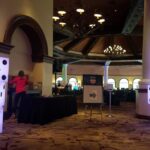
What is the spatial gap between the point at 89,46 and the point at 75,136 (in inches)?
668

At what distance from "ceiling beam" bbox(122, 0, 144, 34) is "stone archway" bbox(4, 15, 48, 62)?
3.63 metres

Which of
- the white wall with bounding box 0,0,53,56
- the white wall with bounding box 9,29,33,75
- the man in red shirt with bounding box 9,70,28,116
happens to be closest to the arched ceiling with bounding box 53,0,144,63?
the white wall with bounding box 0,0,53,56

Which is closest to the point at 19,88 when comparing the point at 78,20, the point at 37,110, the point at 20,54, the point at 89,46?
the point at 37,110

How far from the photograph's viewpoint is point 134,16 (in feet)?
41.0

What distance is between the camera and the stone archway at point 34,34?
907 cm

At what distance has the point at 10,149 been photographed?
16.5 ft

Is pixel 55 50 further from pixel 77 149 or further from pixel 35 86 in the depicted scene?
pixel 77 149

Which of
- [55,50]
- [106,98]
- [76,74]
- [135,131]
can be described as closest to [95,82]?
[135,131]

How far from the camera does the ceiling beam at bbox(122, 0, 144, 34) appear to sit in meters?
10.9

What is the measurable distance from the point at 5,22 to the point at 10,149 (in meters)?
4.43

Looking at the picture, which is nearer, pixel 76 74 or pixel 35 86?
pixel 35 86

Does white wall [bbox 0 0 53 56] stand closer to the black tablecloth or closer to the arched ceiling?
the black tablecloth

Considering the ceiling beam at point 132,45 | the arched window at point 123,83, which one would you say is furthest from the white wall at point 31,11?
the arched window at point 123,83

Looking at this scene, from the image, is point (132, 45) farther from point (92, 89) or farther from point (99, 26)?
point (92, 89)
